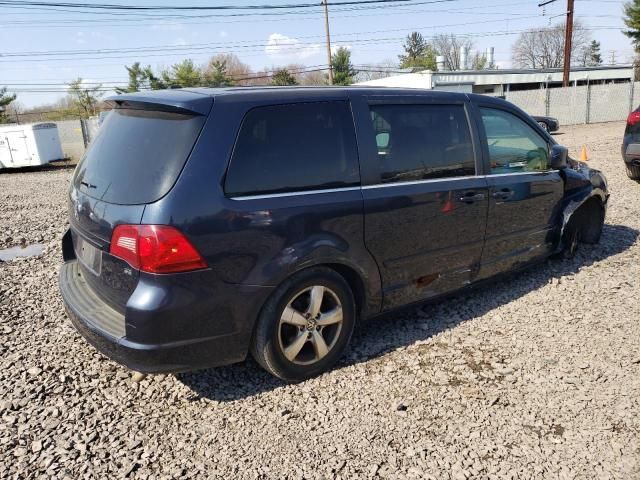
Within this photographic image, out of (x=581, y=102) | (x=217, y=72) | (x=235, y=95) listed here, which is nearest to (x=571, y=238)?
(x=235, y=95)

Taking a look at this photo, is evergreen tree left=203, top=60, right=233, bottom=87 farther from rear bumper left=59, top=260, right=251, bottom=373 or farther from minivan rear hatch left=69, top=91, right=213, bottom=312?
rear bumper left=59, top=260, right=251, bottom=373

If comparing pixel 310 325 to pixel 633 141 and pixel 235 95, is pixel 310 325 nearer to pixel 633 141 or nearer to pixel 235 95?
pixel 235 95

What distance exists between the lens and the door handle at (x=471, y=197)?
12.5 ft

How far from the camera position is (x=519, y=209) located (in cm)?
431

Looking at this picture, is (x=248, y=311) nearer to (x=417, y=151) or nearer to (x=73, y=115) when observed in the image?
(x=417, y=151)

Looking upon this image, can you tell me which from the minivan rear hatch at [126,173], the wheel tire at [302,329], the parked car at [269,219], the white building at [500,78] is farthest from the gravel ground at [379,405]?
the white building at [500,78]

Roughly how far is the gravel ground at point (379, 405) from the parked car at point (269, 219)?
333 millimetres

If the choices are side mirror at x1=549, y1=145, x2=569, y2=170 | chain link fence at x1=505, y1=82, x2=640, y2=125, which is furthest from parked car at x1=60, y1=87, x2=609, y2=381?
chain link fence at x1=505, y1=82, x2=640, y2=125

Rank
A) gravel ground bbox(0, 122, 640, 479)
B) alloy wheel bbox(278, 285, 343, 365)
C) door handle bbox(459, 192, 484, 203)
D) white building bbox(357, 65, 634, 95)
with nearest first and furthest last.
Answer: gravel ground bbox(0, 122, 640, 479) → alloy wheel bbox(278, 285, 343, 365) → door handle bbox(459, 192, 484, 203) → white building bbox(357, 65, 634, 95)

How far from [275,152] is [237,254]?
2.11ft

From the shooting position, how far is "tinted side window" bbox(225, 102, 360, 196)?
2.82 meters

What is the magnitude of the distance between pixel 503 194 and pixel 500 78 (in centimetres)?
4123

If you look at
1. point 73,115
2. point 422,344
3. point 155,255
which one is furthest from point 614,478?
point 73,115

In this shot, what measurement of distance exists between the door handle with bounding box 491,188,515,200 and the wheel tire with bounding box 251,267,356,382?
62.8 inches
